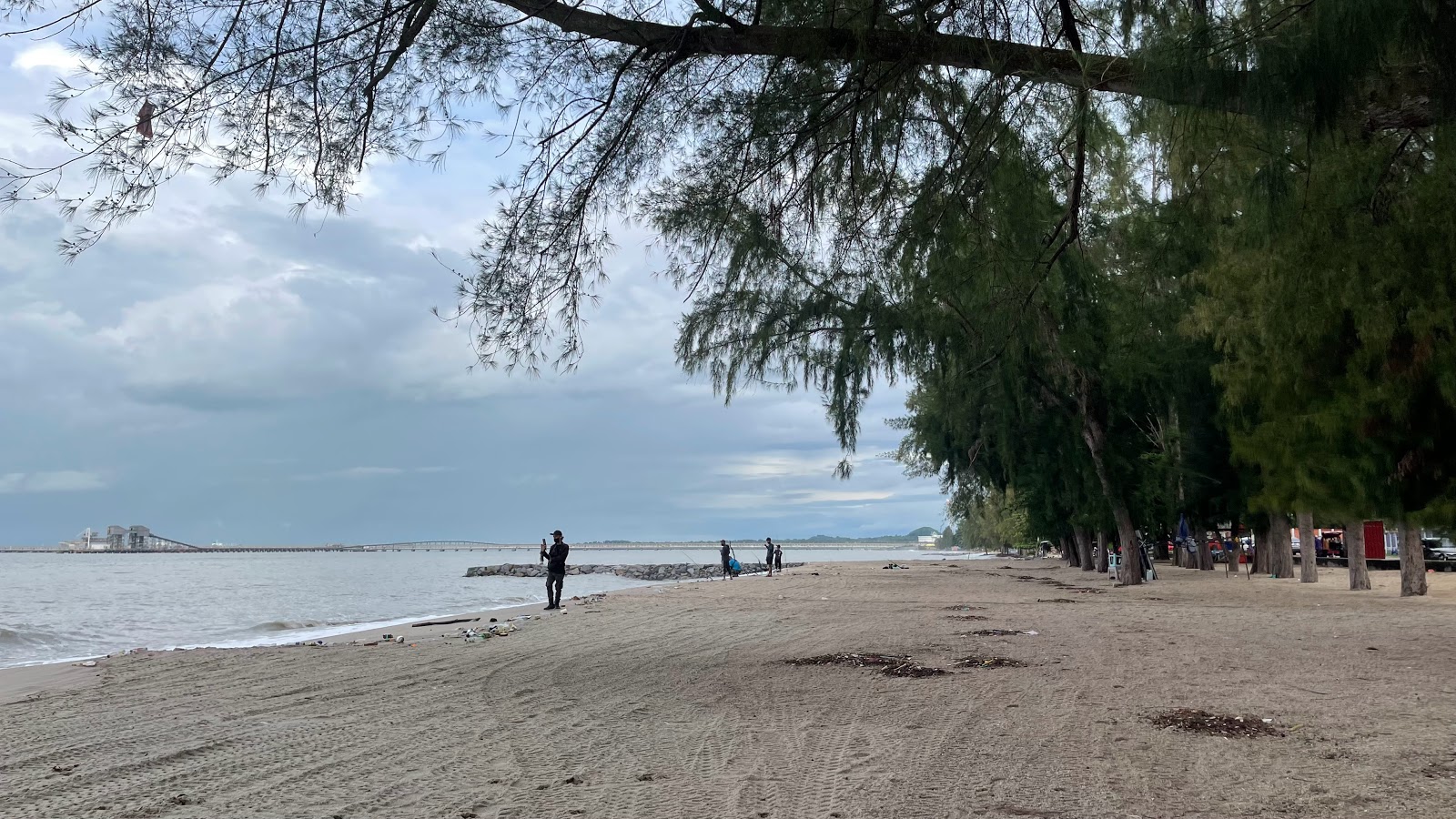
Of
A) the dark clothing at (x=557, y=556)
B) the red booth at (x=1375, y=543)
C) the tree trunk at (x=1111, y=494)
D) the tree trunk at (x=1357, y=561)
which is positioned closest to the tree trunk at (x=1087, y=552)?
the red booth at (x=1375, y=543)

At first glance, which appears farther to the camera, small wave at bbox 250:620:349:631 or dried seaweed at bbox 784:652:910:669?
small wave at bbox 250:620:349:631

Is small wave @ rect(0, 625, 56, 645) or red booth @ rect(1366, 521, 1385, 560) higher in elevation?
red booth @ rect(1366, 521, 1385, 560)

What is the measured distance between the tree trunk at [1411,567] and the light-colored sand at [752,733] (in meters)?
7.40

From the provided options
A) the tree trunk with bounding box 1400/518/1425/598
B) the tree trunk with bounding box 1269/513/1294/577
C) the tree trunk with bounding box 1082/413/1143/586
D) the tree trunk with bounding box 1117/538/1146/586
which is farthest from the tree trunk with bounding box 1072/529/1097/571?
the tree trunk with bounding box 1400/518/1425/598

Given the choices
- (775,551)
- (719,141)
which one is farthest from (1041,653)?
(775,551)

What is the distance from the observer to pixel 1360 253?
6.97m

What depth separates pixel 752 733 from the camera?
19.4 feet

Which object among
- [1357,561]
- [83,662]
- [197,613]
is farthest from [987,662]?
[197,613]

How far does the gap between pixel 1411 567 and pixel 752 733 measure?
58.0ft

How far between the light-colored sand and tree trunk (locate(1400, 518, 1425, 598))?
24.3 ft

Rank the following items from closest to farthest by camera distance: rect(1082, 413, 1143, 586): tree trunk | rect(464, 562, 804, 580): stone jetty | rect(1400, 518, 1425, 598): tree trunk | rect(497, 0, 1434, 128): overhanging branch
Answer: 1. rect(497, 0, 1434, 128): overhanging branch
2. rect(1400, 518, 1425, 598): tree trunk
3. rect(1082, 413, 1143, 586): tree trunk
4. rect(464, 562, 804, 580): stone jetty

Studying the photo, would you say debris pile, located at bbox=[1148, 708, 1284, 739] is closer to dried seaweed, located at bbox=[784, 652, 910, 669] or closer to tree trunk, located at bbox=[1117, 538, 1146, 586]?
dried seaweed, located at bbox=[784, 652, 910, 669]

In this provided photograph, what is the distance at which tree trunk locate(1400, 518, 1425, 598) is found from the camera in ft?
60.0

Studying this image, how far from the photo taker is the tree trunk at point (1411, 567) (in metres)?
18.3
